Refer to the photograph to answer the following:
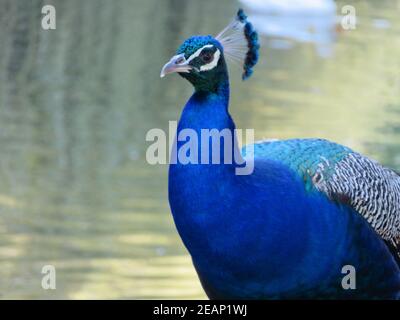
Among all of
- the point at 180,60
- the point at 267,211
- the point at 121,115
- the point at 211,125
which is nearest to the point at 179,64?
the point at 180,60

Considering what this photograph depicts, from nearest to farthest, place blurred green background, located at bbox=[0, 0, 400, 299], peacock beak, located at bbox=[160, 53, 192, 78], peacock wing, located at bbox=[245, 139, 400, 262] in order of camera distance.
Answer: peacock beak, located at bbox=[160, 53, 192, 78] < peacock wing, located at bbox=[245, 139, 400, 262] < blurred green background, located at bbox=[0, 0, 400, 299]

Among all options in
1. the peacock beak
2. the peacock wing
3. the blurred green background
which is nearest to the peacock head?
the peacock beak

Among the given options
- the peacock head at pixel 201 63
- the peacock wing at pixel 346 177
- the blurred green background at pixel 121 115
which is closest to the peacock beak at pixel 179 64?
the peacock head at pixel 201 63

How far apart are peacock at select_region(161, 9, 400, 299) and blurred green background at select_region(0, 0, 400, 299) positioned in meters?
1.32

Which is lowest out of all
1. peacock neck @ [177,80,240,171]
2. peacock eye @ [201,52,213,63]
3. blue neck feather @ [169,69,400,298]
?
blue neck feather @ [169,69,400,298]

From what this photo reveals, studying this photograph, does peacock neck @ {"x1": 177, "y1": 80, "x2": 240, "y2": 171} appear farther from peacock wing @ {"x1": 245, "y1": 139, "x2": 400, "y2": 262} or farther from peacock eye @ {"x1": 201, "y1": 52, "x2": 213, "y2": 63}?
peacock wing @ {"x1": 245, "y1": 139, "x2": 400, "y2": 262}

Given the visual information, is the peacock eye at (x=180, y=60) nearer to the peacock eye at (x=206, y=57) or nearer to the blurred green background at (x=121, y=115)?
the peacock eye at (x=206, y=57)

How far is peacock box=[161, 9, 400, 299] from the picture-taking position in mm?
2535

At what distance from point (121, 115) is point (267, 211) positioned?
5016 millimetres

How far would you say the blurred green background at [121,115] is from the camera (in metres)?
4.41

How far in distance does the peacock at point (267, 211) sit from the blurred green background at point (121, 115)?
1319mm

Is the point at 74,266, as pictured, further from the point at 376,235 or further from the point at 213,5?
the point at 213,5

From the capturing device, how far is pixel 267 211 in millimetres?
2609

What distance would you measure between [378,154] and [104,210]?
2.20m
